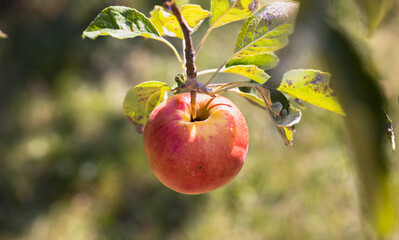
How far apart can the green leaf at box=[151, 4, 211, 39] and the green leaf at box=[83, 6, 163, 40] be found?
3 cm

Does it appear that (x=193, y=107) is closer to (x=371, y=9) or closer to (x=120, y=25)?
(x=120, y=25)

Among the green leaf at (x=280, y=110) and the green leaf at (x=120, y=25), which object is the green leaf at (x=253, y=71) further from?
the green leaf at (x=120, y=25)

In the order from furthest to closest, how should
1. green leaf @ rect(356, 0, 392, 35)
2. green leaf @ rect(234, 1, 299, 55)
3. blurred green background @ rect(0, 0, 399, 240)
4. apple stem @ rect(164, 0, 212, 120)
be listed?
blurred green background @ rect(0, 0, 399, 240) < green leaf @ rect(234, 1, 299, 55) < apple stem @ rect(164, 0, 212, 120) < green leaf @ rect(356, 0, 392, 35)

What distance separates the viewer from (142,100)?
2.23ft

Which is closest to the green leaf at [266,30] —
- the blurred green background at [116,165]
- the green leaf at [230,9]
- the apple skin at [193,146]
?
the green leaf at [230,9]

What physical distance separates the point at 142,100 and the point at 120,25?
17 centimetres

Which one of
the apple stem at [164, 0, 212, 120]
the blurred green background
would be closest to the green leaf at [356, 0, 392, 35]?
the apple stem at [164, 0, 212, 120]

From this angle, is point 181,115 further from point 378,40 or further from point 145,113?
point 378,40

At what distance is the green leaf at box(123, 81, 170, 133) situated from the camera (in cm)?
65

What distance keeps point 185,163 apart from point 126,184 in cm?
145

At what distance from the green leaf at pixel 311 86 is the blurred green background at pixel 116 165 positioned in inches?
42.9

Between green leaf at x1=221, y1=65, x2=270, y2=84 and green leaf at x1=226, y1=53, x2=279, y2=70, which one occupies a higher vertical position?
green leaf at x1=221, y1=65, x2=270, y2=84

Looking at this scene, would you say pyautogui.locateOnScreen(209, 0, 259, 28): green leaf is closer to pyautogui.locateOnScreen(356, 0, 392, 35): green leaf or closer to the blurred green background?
pyautogui.locateOnScreen(356, 0, 392, 35): green leaf

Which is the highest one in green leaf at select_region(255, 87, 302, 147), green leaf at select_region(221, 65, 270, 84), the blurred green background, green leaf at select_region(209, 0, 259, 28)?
green leaf at select_region(209, 0, 259, 28)
